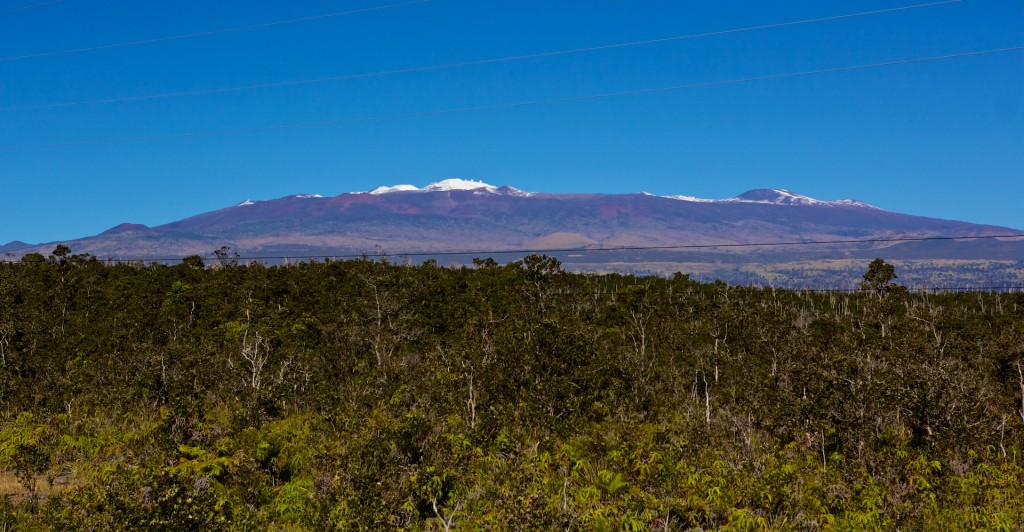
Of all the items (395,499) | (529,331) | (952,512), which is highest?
(529,331)

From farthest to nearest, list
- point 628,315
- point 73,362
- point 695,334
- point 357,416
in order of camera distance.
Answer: point 628,315 → point 695,334 → point 73,362 → point 357,416

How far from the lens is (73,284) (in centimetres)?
9175

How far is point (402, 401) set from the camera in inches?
1563

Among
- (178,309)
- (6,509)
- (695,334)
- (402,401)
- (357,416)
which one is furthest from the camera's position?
(178,309)

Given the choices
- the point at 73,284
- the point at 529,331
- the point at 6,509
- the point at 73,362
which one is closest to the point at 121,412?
the point at 73,362

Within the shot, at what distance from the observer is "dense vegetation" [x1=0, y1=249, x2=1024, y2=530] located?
20.4m

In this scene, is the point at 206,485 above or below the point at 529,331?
below

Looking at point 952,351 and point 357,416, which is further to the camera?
point 952,351

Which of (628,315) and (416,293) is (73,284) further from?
(628,315)

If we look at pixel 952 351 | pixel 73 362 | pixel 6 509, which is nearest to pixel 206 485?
pixel 6 509

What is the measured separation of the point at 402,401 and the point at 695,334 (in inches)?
1678

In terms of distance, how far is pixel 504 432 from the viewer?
91.5 feet

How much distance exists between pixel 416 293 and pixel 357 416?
166 feet

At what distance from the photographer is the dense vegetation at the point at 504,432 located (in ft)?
67.1
